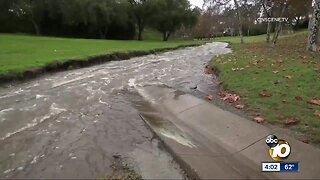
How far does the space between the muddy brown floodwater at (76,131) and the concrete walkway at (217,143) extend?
45 centimetres

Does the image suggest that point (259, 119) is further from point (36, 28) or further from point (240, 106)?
point (36, 28)

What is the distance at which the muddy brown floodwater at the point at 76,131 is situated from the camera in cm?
731

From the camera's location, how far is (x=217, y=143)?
8.85 meters

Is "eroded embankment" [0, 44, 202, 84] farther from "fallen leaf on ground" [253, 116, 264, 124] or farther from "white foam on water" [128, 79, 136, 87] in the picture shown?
"fallen leaf on ground" [253, 116, 264, 124]

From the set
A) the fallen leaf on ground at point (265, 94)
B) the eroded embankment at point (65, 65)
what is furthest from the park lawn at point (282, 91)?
the eroded embankment at point (65, 65)

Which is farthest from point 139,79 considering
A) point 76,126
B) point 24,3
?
point 24,3

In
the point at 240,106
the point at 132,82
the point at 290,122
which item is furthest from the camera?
the point at 132,82

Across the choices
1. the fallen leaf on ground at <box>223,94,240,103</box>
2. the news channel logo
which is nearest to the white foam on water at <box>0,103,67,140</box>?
the fallen leaf on ground at <box>223,94,240,103</box>

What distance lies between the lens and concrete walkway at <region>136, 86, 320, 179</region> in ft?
23.6

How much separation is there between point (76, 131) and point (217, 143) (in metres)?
3.70

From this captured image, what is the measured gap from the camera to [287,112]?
10203 millimetres

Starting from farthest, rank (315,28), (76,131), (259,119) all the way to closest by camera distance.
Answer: (315,28) → (259,119) → (76,131)

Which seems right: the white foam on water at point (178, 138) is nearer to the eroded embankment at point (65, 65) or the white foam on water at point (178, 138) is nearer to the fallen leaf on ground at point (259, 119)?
the fallen leaf on ground at point (259, 119)

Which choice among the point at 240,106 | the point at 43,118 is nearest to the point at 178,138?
the point at 240,106
